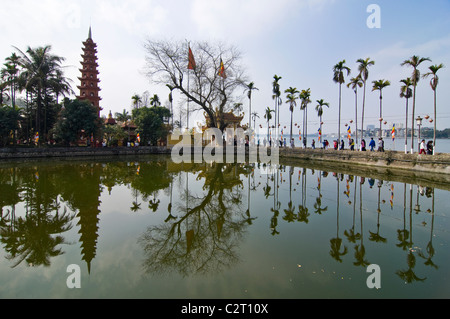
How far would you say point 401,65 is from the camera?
2034 cm

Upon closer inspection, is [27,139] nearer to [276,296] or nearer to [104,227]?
[104,227]

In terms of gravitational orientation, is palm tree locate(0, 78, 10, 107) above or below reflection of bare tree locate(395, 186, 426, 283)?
above

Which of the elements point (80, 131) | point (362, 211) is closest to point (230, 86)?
point (80, 131)

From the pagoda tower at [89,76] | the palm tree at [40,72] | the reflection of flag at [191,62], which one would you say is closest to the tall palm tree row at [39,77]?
the palm tree at [40,72]

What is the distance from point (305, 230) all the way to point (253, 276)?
2.80m

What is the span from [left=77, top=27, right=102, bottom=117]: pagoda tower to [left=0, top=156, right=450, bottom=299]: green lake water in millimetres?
32095

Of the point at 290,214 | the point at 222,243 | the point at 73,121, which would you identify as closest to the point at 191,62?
the point at 73,121

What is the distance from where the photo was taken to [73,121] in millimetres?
27891

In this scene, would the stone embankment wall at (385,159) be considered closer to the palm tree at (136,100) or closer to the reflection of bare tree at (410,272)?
the reflection of bare tree at (410,272)

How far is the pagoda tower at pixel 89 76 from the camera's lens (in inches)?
1515

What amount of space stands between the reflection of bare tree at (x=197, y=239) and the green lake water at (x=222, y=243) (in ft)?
0.11

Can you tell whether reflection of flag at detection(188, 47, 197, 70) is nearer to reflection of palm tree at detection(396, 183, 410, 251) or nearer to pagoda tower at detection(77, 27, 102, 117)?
pagoda tower at detection(77, 27, 102, 117)

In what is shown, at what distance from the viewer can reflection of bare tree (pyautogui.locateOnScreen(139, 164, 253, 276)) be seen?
4820 mm

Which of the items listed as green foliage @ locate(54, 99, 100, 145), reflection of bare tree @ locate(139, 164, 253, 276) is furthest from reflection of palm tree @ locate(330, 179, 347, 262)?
green foliage @ locate(54, 99, 100, 145)
